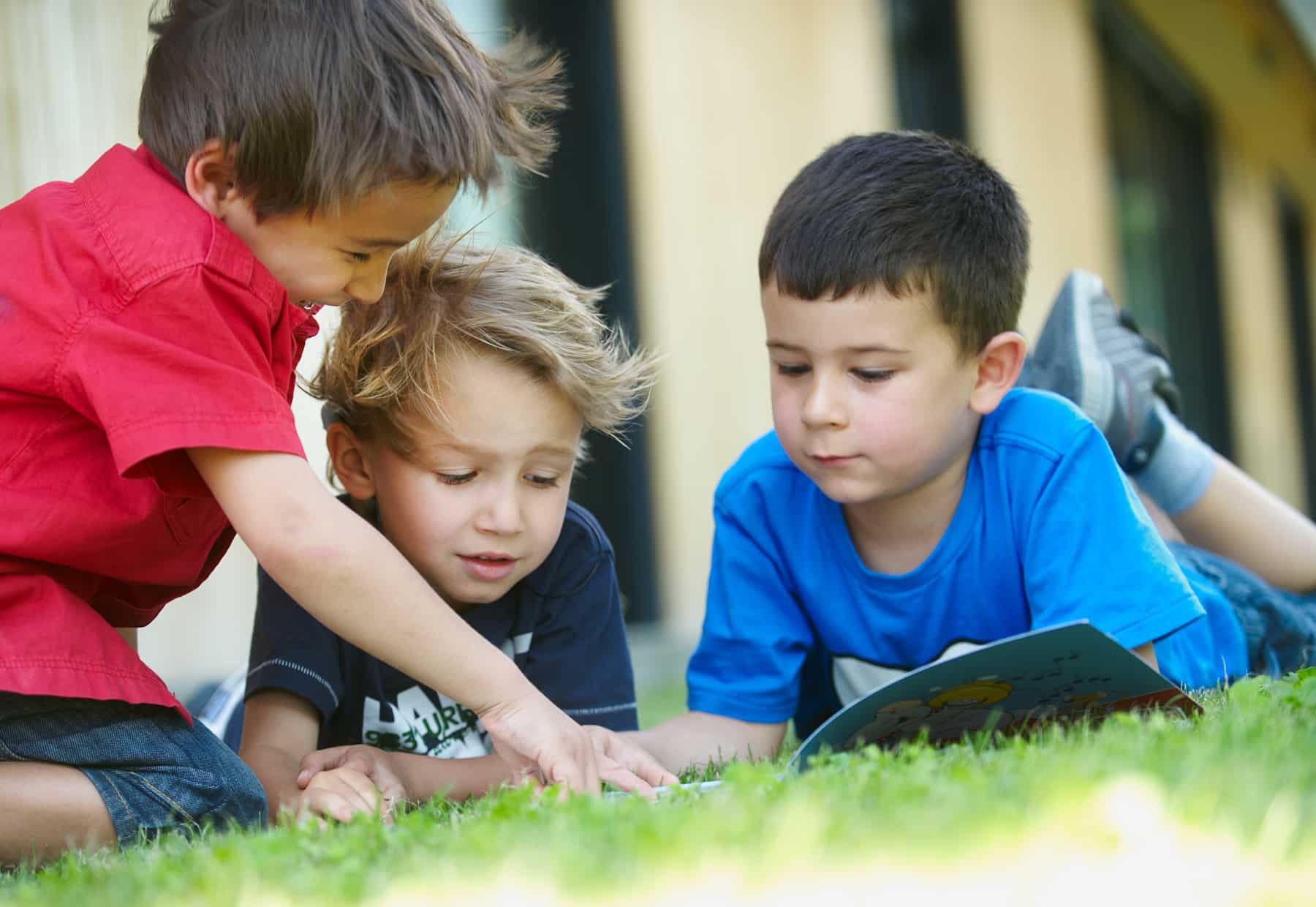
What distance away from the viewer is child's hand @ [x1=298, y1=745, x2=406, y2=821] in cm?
208

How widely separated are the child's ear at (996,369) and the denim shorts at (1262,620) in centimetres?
78

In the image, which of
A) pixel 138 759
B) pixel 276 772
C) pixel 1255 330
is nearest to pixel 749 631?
pixel 276 772

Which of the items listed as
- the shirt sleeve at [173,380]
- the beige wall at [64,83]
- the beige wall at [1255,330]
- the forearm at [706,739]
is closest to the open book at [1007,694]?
the forearm at [706,739]

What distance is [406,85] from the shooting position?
200 centimetres

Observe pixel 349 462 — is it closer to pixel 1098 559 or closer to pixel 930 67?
pixel 1098 559

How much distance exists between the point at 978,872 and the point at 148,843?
1.23m

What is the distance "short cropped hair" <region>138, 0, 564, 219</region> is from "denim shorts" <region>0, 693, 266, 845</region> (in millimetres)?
744

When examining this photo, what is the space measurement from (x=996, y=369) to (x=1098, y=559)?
38cm

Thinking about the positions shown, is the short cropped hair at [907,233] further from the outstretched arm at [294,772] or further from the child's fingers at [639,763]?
the outstretched arm at [294,772]

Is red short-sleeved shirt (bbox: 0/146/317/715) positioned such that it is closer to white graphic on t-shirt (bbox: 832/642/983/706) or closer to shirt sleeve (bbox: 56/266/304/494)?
shirt sleeve (bbox: 56/266/304/494)

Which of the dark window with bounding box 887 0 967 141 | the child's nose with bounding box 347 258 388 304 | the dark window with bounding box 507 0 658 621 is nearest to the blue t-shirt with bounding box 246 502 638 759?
the child's nose with bounding box 347 258 388 304

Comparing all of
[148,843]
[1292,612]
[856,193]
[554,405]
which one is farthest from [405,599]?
[1292,612]

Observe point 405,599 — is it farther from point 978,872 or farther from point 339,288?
point 978,872

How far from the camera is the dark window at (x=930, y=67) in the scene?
827 cm
